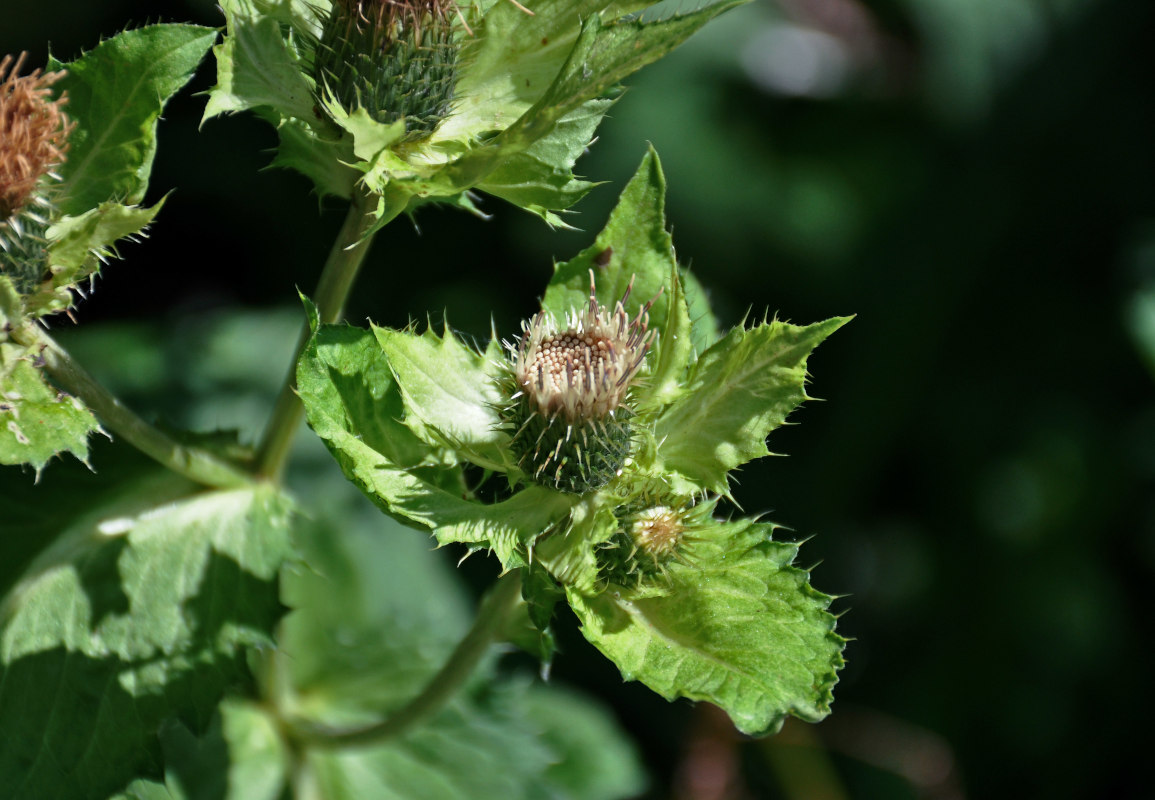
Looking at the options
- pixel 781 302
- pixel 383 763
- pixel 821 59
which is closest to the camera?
pixel 383 763

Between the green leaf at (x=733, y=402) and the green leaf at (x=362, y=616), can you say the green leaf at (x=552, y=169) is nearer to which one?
the green leaf at (x=733, y=402)

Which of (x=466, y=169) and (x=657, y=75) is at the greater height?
(x=466, y=169)

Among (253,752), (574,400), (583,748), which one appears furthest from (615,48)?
(583,748)

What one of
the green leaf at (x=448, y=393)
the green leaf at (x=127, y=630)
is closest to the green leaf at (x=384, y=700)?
the green leaf at (x=127, y=630)

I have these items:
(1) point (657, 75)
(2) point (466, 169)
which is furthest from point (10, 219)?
(1) point (657, 75)

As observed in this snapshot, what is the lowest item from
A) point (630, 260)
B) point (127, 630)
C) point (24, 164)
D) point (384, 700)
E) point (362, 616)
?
point (362, 616)

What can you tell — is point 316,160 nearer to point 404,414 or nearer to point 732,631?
point 404,414

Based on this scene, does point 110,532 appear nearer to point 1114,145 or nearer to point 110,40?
point 110,40

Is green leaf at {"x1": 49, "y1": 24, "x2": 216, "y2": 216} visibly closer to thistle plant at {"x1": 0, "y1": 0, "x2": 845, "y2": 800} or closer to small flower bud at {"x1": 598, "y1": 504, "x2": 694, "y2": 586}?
thistle plant at {"x1": 0, "y1": 0, "x2": 845, "y2": 800}
